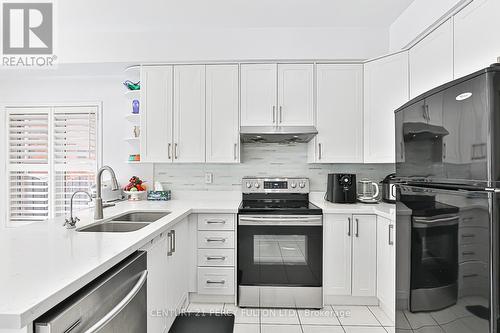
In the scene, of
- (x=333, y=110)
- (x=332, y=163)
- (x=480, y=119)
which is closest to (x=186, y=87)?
(x=333, y=110)

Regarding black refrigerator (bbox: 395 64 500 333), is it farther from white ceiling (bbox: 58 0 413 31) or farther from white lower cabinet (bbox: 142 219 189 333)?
white ceiling (bbox: 58 0 413 31)

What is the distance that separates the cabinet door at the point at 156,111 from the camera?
2.94 metres

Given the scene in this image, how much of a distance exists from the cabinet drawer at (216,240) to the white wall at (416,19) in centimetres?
229

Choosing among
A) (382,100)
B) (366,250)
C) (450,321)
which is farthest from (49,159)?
(450,321)

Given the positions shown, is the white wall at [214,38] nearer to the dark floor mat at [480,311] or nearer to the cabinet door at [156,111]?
the cabinet door at [156,111]

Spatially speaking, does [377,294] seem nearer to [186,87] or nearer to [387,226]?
[387,226]

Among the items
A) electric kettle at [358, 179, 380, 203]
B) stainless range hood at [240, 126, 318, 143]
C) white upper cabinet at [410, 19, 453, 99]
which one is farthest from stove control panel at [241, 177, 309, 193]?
white upper cabinet at [410, 19, 453, 99]

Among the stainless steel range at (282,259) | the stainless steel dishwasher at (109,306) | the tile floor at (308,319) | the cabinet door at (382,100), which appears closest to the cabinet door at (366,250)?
the tile floor at (308,319)

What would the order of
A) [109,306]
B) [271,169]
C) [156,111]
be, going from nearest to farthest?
[109,306], [156,111], [271,169]

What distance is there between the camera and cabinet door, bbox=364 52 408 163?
2.58 meters

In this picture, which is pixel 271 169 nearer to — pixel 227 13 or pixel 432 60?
pixel 227 13

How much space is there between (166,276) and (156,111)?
168cm

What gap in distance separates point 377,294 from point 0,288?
103 inches

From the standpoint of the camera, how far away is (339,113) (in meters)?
2.87
